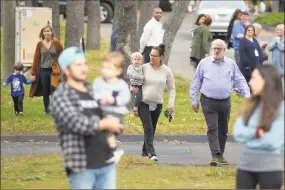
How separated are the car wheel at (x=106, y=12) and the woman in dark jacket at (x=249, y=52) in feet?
69.6

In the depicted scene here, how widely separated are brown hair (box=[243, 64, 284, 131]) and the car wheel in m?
33.4

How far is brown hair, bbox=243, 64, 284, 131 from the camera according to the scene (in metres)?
7.64

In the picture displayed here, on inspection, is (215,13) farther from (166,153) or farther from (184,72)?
(166,153)

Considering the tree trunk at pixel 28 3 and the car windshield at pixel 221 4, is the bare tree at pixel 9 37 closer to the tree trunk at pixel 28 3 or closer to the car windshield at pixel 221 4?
the tree trunk at pixel 28 3

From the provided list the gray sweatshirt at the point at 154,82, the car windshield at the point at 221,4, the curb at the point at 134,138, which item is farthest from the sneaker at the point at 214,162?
the car windshield at the point at 221,4

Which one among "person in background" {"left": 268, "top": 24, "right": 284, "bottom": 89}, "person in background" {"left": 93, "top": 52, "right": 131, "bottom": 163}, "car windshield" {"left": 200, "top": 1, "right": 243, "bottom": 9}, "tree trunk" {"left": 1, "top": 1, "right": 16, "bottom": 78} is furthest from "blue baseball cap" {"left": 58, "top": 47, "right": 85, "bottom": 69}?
"car windshield" {"left": 200, "top": 1, "right": 243, "bottom": 9}

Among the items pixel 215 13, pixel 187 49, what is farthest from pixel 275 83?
pixel 215 13

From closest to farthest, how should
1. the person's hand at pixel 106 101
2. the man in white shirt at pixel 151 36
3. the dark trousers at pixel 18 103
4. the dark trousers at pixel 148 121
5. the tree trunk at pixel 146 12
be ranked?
1. the person's hand at pixel 106 101
2. the dark trousers at pixel 148 121
3. the dark trousers at pixel 18 103
4. the man in white shirt at pixel 151 36
5. the tree trunk at pixel 146 12

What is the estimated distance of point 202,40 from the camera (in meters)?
22.6

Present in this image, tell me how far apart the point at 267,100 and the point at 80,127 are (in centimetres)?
148

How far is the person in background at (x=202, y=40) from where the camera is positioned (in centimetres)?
2253

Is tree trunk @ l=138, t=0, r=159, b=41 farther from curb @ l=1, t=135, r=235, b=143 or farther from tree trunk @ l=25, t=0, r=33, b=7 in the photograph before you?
curb @ l=1, t=135, r=235, b=143

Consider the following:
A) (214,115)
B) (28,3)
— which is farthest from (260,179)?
(28,3)

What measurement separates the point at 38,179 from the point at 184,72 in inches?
627
